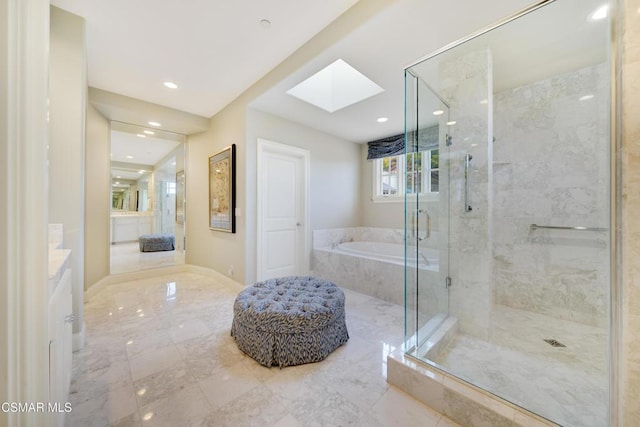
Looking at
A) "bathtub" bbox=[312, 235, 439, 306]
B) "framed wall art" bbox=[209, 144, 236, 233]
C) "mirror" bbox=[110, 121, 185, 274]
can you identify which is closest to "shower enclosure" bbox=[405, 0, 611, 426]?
"bathtub" bbox=[312, 235, 439, 306]

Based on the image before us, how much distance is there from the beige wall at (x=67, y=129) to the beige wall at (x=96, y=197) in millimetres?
1287

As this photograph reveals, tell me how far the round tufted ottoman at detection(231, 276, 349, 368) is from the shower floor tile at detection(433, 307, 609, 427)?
752 millimetres

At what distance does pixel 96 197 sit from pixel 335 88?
3.38m

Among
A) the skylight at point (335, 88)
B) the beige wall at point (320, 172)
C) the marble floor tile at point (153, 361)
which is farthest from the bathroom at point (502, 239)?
the beige wall at point (320, 172)

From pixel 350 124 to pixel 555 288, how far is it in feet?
10.1

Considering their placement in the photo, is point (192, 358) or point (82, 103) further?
point (82, 103)

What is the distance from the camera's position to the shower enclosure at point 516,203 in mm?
1758

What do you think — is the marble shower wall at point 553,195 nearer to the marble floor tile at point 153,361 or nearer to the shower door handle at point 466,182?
the shower door handle at point 466,182

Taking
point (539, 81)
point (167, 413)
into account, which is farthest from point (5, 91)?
point (539, 81)

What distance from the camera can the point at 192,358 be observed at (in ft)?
5.80

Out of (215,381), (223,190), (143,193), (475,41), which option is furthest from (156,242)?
(475,41)

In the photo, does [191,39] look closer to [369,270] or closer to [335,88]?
[335,88]

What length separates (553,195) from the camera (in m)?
2.40

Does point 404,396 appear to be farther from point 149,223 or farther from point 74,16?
point 149,223
